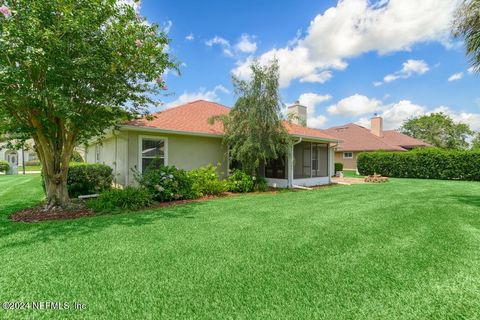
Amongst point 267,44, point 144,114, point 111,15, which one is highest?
point 267,44

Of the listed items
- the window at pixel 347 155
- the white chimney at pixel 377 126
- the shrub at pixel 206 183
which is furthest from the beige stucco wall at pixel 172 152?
the white chimney at pixel 377 126

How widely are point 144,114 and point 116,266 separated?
240 inches

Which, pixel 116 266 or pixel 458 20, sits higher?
pixel 458 20

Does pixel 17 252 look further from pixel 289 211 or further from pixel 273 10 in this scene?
pixel 273 10

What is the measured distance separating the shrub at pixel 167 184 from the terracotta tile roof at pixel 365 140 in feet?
72.2

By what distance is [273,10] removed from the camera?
37.3ft

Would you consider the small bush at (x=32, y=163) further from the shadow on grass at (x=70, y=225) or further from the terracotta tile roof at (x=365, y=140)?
the terracotta tile roof at (x=365, y=140)

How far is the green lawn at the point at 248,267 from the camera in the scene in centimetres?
248

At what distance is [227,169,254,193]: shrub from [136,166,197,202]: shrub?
6.75 ft

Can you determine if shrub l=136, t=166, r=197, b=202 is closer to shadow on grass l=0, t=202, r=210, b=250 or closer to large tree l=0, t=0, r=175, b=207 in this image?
shadow on grass l=0, t=202, r=210, b=250

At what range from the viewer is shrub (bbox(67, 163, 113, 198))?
936cm

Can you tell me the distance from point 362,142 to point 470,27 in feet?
72.2

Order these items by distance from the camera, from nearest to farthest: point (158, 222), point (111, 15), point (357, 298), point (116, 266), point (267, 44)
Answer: point (357, 298), point (116, 266), point (158, 222), point (111, 15), point (267, 44)

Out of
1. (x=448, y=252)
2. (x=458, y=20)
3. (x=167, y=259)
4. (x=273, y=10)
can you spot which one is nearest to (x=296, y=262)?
(x=167, y=259)
